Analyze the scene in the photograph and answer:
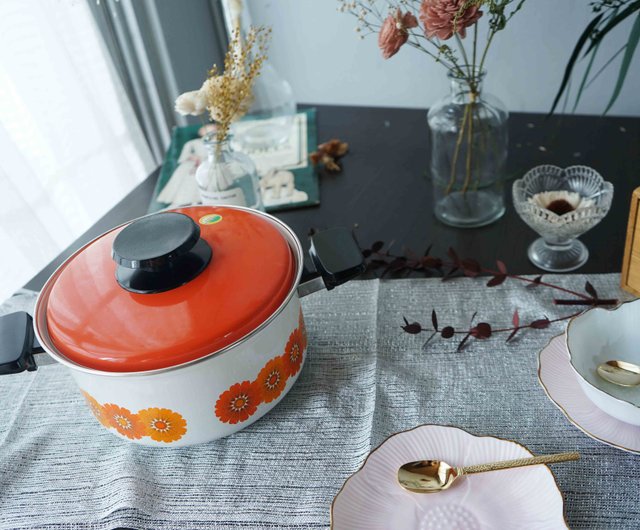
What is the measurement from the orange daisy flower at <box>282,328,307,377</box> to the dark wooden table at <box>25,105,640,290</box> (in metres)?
0.29

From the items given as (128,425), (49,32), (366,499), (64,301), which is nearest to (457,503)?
(366,499)

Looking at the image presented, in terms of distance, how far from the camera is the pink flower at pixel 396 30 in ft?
2.50

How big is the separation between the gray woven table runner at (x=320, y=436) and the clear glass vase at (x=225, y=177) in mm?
258

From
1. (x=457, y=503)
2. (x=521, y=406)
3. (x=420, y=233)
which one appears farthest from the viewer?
(x=420, y=233)

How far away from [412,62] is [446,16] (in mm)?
687

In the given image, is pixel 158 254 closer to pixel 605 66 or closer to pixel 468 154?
pixel 468 154

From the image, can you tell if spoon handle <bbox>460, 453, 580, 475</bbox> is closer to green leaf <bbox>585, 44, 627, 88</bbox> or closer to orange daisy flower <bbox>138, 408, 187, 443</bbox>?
orange daisy flower <bbox>138, 408, 187, 443</bbox>

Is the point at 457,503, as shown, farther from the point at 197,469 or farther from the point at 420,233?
the point at 420,233

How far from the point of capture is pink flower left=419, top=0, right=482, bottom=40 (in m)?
0.69

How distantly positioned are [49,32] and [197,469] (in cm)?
102

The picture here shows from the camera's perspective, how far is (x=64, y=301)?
615 millimetres

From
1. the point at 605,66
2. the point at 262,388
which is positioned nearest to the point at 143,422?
the point at 262,388

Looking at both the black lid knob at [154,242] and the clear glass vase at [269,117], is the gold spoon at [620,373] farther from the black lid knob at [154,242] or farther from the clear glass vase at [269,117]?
the clear glass vase at [269,117]

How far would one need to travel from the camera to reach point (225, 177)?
92 cm
